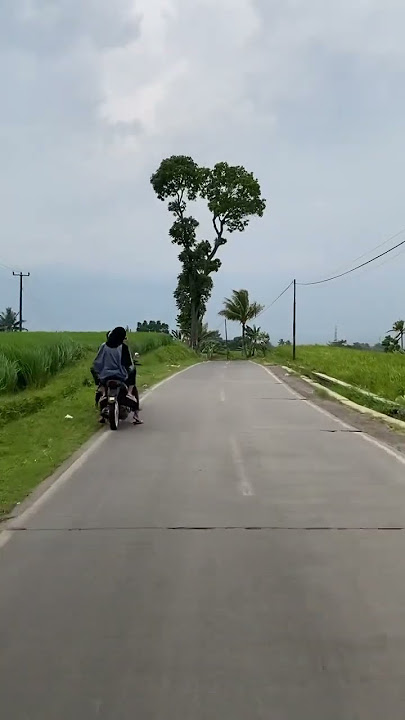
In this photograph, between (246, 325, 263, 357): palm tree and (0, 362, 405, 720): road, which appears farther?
(246, 325, 263, 357): palm tree

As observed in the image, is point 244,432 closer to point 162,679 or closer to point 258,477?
point 258,477

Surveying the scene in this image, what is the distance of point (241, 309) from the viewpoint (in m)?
71.9

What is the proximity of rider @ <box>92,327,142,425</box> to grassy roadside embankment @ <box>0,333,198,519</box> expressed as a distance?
1045 mm

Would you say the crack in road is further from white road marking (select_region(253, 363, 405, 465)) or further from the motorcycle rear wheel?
the motorcycle rear wheel

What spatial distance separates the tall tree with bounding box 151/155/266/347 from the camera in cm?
6369

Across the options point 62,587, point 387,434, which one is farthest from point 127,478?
point 387,434

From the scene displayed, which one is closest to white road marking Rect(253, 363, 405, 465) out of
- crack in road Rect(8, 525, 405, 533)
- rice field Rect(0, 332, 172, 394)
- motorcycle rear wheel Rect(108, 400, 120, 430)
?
crack in road Rect(8, 525, 405, 533)

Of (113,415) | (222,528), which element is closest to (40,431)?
(113,415)

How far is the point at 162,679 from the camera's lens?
3904 millimetres

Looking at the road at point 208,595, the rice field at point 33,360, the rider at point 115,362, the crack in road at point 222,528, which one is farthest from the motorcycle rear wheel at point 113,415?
the crack in road at point 222,528

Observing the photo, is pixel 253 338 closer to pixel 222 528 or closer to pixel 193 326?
pixel 193 326

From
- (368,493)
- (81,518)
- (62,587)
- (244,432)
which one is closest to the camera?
(62,587)

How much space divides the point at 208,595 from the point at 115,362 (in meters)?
9.66

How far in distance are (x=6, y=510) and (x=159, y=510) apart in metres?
1.58
